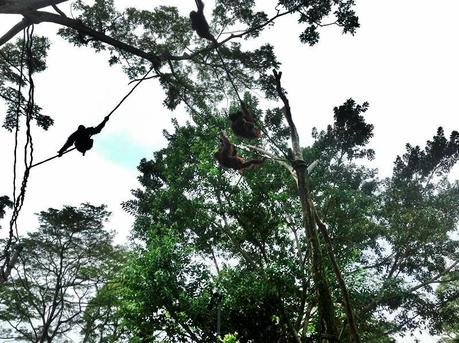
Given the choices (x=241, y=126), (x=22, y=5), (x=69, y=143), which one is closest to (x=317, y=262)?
(x=241, y=126)

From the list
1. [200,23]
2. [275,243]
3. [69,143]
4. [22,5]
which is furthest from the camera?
[275,243]

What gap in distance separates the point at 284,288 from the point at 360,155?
11447mm

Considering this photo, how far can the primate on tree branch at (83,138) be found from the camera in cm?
259

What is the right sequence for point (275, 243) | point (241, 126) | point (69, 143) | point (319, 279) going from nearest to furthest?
1. point (69, 143)
2. point (319, 279)
3. point (241, 126)
4. point (275, 243)

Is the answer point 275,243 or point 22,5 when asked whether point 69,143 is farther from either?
point 275,243

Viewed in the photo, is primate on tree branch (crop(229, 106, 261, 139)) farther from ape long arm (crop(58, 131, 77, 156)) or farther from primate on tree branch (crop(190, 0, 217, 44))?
ape long arm (crop(58, 131, 77, 156))

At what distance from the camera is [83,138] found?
2631mm

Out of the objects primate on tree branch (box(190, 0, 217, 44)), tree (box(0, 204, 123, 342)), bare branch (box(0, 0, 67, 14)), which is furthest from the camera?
tree (box(0, 204, 123, 342))

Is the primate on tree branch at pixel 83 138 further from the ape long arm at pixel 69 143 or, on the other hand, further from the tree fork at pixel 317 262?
the tree fork at pixel 317 262

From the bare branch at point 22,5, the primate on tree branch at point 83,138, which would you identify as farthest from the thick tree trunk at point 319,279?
the bare branch at point 22,5

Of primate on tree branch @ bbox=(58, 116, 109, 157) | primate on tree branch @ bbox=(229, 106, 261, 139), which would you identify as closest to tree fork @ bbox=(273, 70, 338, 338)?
primate on tree branch @ bbox=(229, 106, 261, 139)

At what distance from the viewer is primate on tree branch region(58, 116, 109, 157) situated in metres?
2.59

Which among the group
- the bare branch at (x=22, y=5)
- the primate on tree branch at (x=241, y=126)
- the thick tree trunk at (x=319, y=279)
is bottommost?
the thick tree trunk at (x=319, y=279)

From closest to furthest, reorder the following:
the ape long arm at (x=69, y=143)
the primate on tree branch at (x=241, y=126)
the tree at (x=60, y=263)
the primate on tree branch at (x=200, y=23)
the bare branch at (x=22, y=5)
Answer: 1. the ape long arm at (x=69, y=143)
2. the primate on tree branch at (x=200, y=23)
3. the bare branch at (x=22, y=5)
4. the primate on tree branch at (x=241, y=126)
5. the tree at (x=60, y=263)
